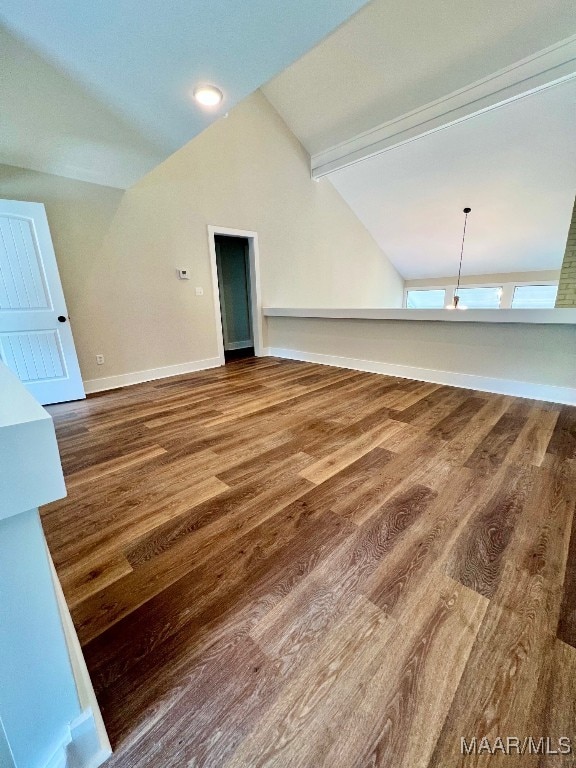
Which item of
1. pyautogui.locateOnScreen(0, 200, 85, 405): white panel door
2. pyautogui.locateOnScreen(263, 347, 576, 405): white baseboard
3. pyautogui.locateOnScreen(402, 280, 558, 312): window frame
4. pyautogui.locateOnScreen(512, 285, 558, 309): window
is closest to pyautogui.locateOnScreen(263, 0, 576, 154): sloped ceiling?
pyautogui.locateOnScreen(263, 347, 576, 405): white baseboard

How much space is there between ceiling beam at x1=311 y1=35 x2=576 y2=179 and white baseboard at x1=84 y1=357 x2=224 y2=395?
12.7 feet

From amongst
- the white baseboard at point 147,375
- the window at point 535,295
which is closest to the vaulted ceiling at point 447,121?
the window at point 535,295

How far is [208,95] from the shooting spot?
1977mm

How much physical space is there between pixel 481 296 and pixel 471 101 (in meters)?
5.50

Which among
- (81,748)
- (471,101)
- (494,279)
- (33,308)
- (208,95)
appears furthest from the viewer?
(494,279)

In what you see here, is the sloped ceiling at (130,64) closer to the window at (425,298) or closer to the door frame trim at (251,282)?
the door frame trim at (251,282)

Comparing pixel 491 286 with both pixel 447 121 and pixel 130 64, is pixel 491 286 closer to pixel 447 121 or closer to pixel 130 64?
pixel 447 121

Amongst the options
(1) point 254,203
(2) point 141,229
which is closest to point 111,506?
(2) point 141,229

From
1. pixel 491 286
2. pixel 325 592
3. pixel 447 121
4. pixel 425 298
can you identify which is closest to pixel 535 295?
pixel 491 286

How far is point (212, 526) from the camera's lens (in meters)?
1.42

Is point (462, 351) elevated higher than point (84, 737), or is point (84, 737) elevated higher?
point (462, 351)

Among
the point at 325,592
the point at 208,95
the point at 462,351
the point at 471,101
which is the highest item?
the point at 471,101

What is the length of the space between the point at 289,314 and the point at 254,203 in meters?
1.80

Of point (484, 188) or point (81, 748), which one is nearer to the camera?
point (81, 748)
